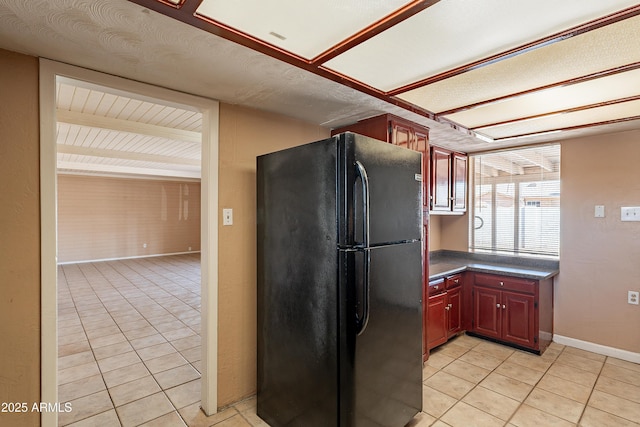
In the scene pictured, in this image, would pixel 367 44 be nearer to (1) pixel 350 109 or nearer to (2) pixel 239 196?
(1) pixel 350 109

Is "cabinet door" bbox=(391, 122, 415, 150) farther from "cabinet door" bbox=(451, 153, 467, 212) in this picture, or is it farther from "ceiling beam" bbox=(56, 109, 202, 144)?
"ceiling beam" bbox=(56, 109, 202, 144)

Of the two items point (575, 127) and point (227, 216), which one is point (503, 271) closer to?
point (575, 127)

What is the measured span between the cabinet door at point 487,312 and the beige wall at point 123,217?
839 cm

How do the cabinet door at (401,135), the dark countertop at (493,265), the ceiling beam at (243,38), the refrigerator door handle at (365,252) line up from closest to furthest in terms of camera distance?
the ceiling beam at (243,38) < the refrigerator door handle at (365,252) < the cabinet door at (401,135) < the dark countertop at (493,265)

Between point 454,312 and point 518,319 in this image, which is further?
point 454,312

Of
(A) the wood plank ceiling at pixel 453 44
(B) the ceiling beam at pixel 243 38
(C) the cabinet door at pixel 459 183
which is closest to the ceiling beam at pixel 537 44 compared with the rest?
(A) the wood plank ceiling at pixel 453 44

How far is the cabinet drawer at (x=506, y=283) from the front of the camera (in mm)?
3107

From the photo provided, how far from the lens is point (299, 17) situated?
1.27m

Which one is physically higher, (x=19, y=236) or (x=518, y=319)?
(x=19, y=236)

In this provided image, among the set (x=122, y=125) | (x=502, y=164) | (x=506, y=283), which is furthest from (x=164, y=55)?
(x=502, y=164)

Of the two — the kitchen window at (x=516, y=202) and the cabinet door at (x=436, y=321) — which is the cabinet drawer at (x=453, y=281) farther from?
the kitchen window at (x=516, y=202)

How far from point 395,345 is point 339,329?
50cm

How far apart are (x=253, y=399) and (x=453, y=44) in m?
2.69

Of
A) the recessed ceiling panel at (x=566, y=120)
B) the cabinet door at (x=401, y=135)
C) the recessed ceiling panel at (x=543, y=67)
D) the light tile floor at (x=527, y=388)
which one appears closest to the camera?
the recessed ceiling panel at (x=543, y=67)
